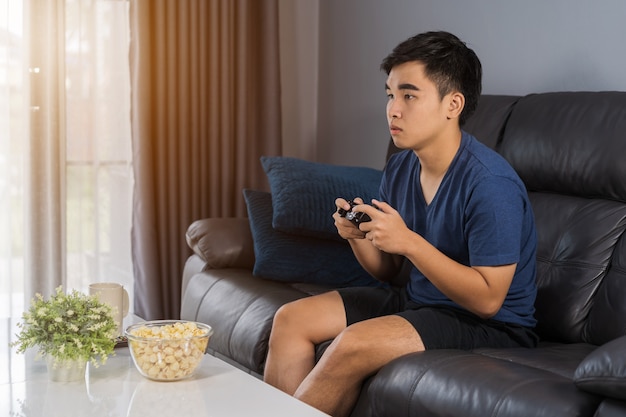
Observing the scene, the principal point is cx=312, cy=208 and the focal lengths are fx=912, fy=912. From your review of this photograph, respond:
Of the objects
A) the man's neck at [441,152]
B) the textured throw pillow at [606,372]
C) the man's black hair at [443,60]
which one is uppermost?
the man's black hair at [443,60]

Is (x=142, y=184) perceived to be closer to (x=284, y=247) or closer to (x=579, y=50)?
(x=284, y=247)

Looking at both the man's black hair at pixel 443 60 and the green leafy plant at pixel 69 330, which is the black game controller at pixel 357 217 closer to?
the man's black hair at pixel 443 60

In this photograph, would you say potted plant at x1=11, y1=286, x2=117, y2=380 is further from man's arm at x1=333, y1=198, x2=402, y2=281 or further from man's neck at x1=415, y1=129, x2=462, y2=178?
man's neck at x1=415, y1=129, x2=462, y2=178

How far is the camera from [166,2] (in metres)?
3.79

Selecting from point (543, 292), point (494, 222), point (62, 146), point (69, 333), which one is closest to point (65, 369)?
point (69, 333)

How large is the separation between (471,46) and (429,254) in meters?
1.45

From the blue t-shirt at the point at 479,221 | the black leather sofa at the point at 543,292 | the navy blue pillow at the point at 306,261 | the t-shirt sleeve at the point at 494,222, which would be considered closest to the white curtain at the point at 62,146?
the black leather sofa at the point at 543,292

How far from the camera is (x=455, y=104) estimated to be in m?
2.27

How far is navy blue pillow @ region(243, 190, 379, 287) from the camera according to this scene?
2941 millimetres

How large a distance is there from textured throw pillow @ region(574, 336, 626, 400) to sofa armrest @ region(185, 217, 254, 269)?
161 cm

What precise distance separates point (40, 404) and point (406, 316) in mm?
852

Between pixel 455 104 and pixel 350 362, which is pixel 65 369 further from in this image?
pixel 455 104

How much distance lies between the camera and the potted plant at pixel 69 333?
186 cm

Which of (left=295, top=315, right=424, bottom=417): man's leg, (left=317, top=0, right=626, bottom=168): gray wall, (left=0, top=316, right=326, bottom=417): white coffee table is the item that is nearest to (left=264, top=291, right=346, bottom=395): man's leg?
(left=295, top=315, right=424, bottom=417): man's leg
